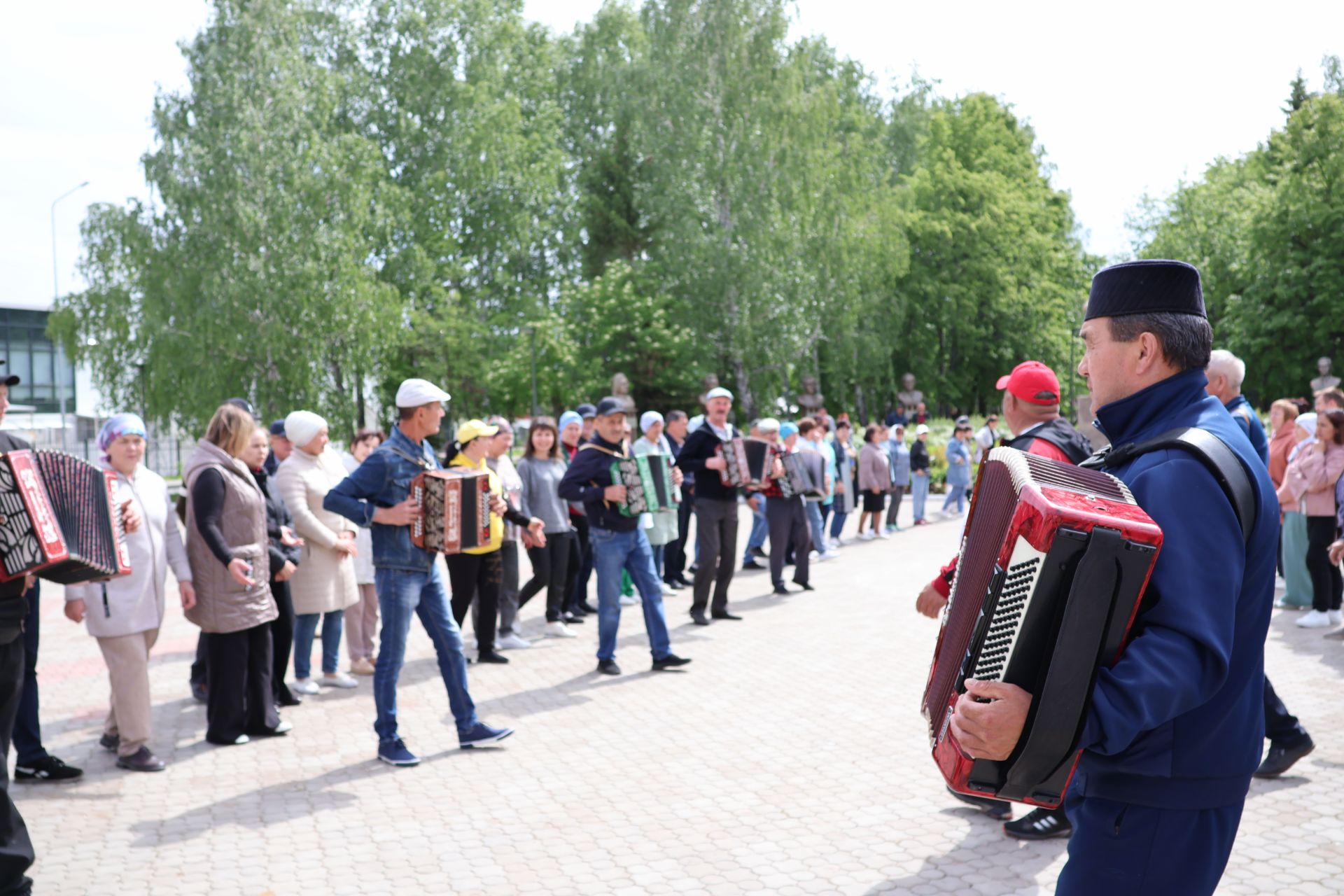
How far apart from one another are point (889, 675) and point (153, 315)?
96.2 ft

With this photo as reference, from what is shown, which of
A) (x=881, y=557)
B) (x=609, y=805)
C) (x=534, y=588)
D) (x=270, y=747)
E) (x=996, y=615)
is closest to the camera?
(x=996, y=615)

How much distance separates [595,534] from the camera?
9578mm

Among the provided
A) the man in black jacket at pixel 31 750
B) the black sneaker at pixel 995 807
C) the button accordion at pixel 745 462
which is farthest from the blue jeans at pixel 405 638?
the button accordion at pixel 745 462

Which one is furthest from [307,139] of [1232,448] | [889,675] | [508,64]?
[1232,448]

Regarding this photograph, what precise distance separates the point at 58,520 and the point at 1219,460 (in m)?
5.10

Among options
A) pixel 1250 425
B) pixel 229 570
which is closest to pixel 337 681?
pixel 229 570

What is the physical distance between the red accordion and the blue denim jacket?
4957 millimetres

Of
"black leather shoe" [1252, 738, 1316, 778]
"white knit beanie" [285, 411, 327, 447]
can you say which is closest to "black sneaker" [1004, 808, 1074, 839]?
"black leather shoe" [1252, 738, 1316, 778]

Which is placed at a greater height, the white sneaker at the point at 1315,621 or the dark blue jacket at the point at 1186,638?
the dark blue jacket at the point at 1186,638

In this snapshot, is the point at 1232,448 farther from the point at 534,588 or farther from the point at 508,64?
the point at 508,64

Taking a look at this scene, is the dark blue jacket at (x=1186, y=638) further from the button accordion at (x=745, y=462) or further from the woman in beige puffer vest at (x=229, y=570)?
the button accordion at (x=745, y=462)

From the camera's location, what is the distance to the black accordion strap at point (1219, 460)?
2379mm

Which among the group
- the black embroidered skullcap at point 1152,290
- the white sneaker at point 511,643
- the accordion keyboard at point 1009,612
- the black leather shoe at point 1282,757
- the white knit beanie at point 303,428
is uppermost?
the black embroidered skullcap at point 1152,290

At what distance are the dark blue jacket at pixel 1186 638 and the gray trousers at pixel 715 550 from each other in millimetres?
8965
